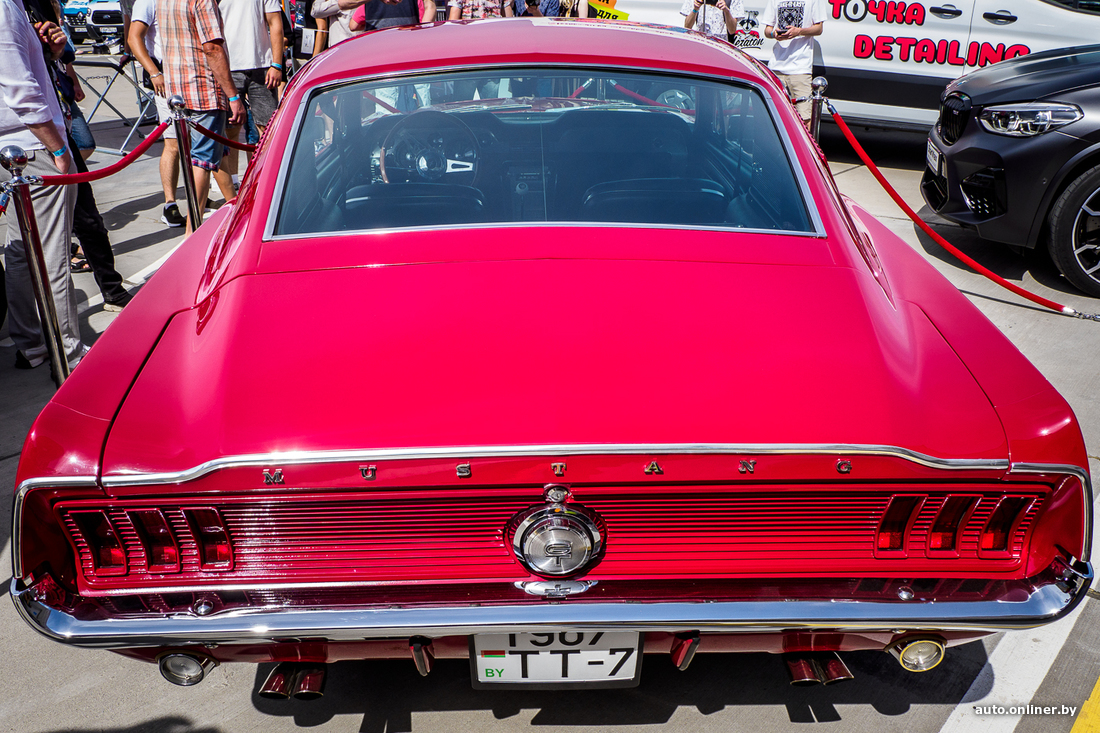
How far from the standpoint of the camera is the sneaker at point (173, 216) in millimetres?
6375

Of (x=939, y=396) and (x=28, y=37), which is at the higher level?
(x=28, y=37)

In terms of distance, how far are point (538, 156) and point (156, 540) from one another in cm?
151

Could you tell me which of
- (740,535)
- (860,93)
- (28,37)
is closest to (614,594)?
(740,535)

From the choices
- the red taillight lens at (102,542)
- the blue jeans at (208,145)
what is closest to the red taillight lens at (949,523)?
the red taillight lens at (102,542)

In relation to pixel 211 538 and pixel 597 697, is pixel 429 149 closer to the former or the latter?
pixel 211 538

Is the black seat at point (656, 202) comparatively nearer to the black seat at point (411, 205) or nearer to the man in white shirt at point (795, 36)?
the black seat at point (411, 205)

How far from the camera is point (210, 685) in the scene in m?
2.43

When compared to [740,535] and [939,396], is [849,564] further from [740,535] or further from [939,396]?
[939,396]

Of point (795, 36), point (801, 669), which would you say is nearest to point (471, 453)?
point (801, 669)

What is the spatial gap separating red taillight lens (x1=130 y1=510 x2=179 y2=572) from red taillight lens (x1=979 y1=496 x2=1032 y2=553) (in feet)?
5.62

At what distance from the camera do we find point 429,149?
2.69 metres

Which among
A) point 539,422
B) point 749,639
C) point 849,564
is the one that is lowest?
point 749,639

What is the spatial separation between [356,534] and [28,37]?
3124mm

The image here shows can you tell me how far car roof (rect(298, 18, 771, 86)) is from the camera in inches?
106
